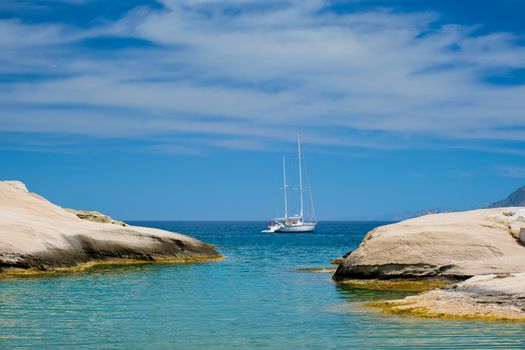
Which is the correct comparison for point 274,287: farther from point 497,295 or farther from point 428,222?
point 497,295

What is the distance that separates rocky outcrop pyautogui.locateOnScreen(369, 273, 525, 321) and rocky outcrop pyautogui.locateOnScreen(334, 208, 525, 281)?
4928 millimetres

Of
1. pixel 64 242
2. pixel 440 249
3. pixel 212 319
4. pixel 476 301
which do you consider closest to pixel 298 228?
pixel 64 242

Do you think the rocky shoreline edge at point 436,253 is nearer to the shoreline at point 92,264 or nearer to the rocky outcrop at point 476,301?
the rocky outcrop at point 476,301

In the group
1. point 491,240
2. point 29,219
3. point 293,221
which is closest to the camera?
point 491,240

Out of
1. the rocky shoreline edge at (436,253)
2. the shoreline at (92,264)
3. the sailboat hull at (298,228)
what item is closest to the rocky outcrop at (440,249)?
the rocky shoreline edge at (436,253)

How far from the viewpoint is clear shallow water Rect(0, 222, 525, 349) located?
61.3 ft

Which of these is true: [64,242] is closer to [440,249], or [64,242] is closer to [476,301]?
[440,249]

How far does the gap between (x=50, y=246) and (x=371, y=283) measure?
18.6 metres

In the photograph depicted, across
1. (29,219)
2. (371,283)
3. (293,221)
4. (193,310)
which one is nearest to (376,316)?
(193,310)

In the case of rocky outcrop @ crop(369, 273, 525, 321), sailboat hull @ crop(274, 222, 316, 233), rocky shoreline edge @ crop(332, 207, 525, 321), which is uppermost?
sailboat hull @ crop(274, 222, 316, 233)

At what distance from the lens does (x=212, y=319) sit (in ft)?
75.6

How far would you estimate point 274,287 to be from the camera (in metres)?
32.8

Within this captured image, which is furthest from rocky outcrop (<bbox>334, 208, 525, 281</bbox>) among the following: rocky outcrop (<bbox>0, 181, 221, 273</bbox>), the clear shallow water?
rocky outcrop (<bbox>0, 181, 221, 273</bbox>)

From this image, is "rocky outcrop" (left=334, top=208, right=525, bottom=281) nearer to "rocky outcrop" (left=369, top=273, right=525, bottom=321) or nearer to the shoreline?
"rocky outcrop" (left=369, top=273, right=525, bottom=321)
